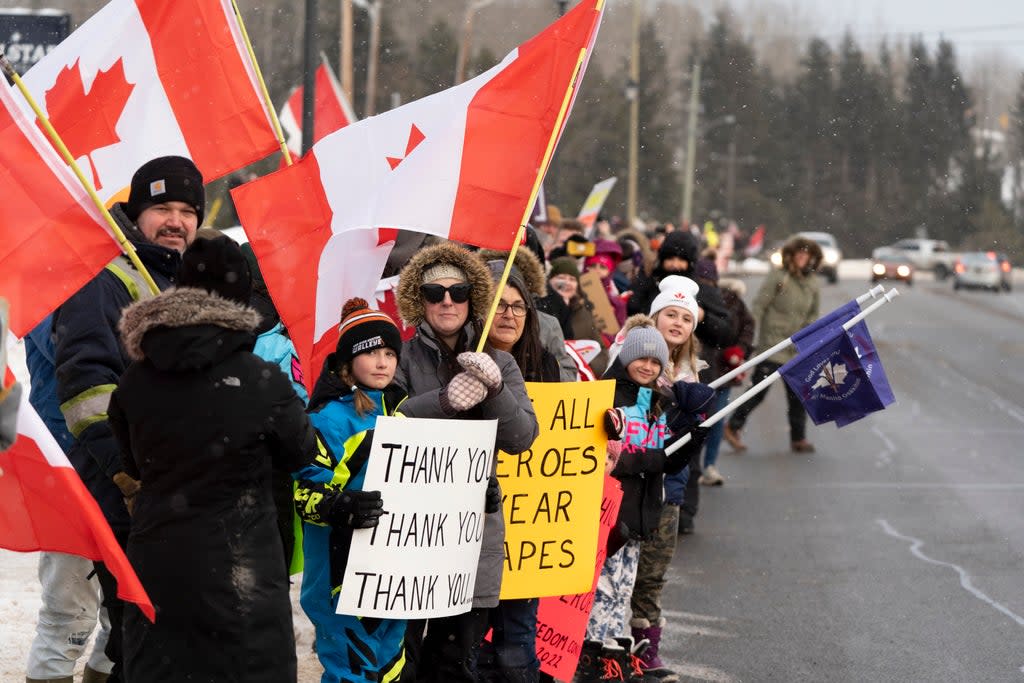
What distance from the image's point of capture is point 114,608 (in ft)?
16.9


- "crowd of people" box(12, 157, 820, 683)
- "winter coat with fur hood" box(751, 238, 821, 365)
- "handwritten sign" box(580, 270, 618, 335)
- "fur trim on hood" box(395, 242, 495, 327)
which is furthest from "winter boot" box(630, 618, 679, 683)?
"winter coat with fur hood" box(751, 238, 821, 365)

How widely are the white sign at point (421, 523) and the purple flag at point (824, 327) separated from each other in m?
2.76

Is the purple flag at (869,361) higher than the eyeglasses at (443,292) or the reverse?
the reverse

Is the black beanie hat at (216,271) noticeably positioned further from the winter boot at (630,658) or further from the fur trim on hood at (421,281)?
the winter boot at (630,658)

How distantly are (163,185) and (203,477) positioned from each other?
5.14 ft

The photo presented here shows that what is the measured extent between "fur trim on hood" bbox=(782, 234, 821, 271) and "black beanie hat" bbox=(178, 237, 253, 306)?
32.5 feet

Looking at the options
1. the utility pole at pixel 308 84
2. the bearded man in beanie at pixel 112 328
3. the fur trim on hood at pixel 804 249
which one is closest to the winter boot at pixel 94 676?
the bearded man in beanie at pixel 112 328

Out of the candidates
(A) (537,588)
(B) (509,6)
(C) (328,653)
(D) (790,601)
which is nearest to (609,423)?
(A) (537,588)

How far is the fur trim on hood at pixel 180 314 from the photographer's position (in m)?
4.21

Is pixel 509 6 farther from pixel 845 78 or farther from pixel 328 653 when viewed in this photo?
pixel 328 653

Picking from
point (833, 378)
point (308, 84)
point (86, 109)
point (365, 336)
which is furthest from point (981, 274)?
point (365, 336)

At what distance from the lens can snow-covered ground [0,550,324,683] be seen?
6.54m

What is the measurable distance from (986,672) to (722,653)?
117 centimetres

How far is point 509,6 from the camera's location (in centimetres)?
7738
